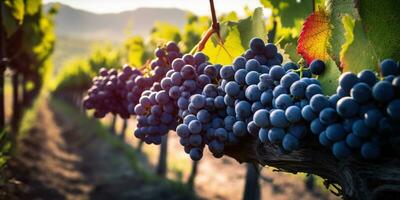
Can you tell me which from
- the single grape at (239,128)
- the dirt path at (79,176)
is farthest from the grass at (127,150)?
the single grape at (239,128)

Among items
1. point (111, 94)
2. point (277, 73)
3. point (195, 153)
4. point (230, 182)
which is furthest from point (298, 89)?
point (230, 182)

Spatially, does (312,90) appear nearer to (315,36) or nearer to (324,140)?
(324,140)

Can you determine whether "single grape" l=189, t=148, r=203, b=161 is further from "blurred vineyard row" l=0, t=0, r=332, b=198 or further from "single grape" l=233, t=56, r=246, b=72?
"blurred vineyard row" l=0, t=0, r=332, b=198

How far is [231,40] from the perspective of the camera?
6.18 feet

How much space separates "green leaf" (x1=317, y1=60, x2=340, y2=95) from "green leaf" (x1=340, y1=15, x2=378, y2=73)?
80 millimetres

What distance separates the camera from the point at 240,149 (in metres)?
1.55

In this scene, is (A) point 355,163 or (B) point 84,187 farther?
(B) point 84,187

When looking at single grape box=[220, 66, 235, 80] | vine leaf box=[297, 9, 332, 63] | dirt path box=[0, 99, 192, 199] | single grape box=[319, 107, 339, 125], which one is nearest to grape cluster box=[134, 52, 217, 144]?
single grape box=[220, 66, 235, 80]

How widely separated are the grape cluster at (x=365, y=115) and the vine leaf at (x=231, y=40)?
0.78m

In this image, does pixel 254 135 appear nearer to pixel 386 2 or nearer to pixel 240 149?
pixel 240 149

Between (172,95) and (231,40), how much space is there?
45 centimetres

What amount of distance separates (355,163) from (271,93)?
0.34 metres

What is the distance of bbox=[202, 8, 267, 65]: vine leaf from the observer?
185cm

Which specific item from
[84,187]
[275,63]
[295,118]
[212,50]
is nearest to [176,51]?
[212,50]
